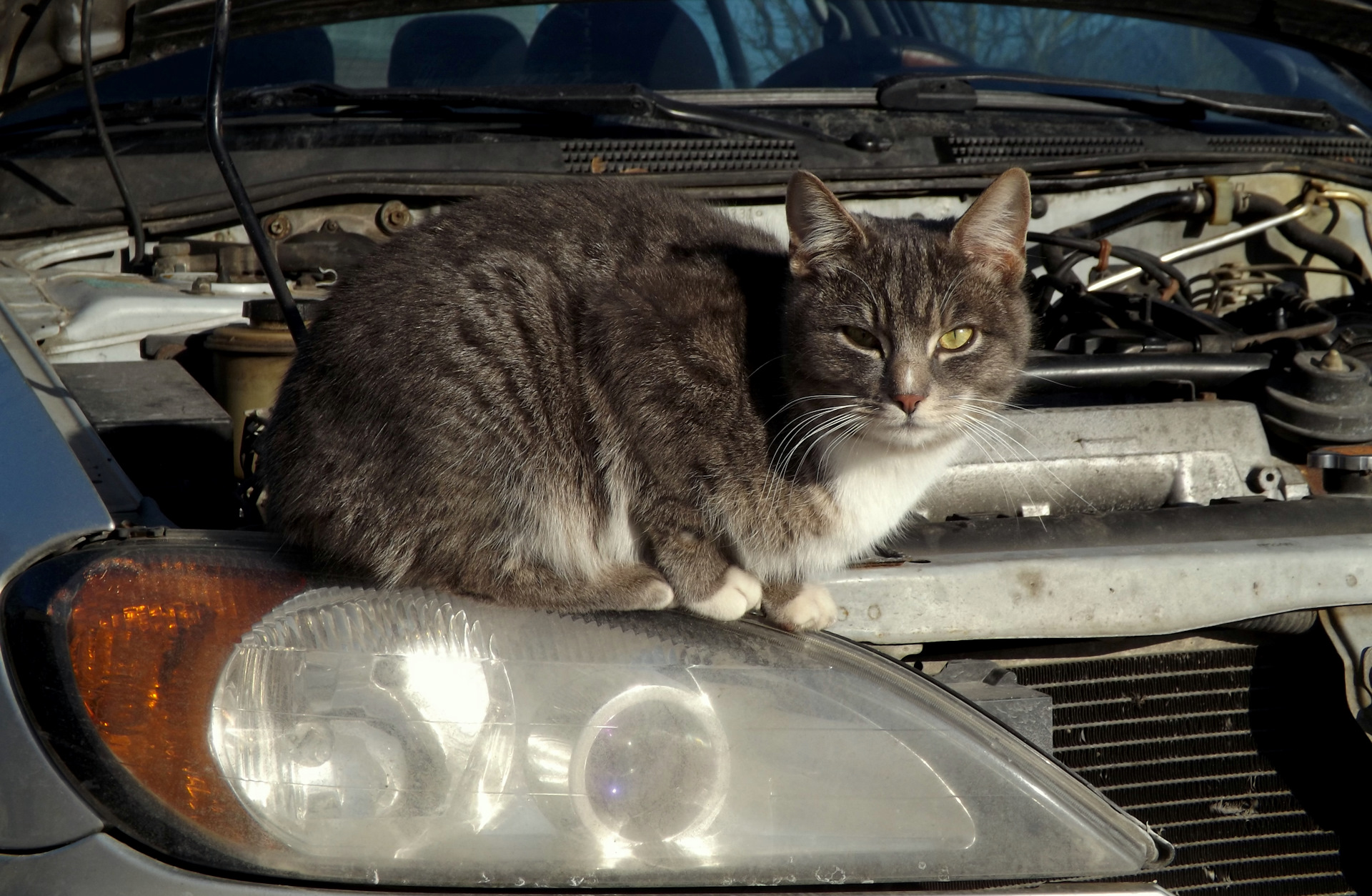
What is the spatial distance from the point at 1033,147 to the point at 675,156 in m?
0.83

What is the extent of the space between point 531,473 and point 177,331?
0.77m

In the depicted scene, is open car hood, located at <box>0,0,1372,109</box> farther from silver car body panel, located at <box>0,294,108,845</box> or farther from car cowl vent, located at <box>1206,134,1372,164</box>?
silver car body panel, located at <box>0,294,108,845</box>

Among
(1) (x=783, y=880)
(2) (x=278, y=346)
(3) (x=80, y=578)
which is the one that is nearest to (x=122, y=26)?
(2) (x=278, y=346)

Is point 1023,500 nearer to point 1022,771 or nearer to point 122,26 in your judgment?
point 1022,771

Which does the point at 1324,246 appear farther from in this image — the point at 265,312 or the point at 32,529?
the point at 32,529

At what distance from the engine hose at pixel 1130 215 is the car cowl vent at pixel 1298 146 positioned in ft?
0.55

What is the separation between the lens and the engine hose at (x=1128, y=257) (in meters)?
2.21

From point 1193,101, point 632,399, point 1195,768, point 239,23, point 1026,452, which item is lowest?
point 1195,768

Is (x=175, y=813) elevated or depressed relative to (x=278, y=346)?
depressed

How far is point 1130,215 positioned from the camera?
245cm

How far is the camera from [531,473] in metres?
1.54

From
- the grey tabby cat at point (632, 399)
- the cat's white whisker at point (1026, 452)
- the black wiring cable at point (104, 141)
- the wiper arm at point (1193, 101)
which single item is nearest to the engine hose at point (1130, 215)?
the wiper arm at point (1193, 101)

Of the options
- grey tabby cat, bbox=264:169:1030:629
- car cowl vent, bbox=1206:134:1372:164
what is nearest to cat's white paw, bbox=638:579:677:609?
grey tabby cat, bbox=264:169:1030:629

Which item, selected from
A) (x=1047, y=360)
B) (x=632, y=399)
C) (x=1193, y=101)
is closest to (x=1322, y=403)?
(x=1047, y=360)
